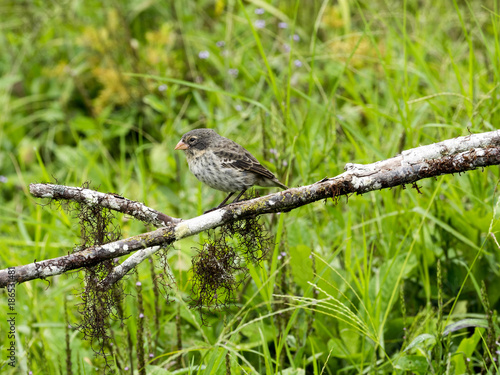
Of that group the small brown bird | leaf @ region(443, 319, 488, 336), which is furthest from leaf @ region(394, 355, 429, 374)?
the small brown bird

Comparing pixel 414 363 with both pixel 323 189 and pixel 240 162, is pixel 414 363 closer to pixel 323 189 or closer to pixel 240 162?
pixel 323 189

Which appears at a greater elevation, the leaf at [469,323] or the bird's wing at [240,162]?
the bird's wing at [240,162]

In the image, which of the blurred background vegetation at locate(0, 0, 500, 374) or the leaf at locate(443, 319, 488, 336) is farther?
the blurred background vegetation at locate(0, 0, 500, 374)

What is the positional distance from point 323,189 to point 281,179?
179 cm

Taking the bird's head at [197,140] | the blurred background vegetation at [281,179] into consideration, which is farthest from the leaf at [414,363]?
the bird's head at [197,140]

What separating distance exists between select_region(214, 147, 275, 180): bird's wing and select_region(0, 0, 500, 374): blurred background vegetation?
186mm

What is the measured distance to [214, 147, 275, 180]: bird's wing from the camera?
368cm

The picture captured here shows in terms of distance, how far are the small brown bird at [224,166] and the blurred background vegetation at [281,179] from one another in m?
0.24

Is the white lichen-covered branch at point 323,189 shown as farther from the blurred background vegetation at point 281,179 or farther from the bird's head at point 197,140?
the bird's head at point 197,140

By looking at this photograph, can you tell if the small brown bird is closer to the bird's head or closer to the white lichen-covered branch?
the bird's head

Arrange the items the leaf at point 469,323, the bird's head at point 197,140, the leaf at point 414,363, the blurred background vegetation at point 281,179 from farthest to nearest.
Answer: the bird's head at point 197,140 → the blurred background vegetation at point 281,179 → the leaf at point 469,323 → the leaf at point 414,363

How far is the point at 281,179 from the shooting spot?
410cm

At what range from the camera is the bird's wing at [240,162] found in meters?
3.68

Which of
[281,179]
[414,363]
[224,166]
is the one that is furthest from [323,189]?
[281,179]
